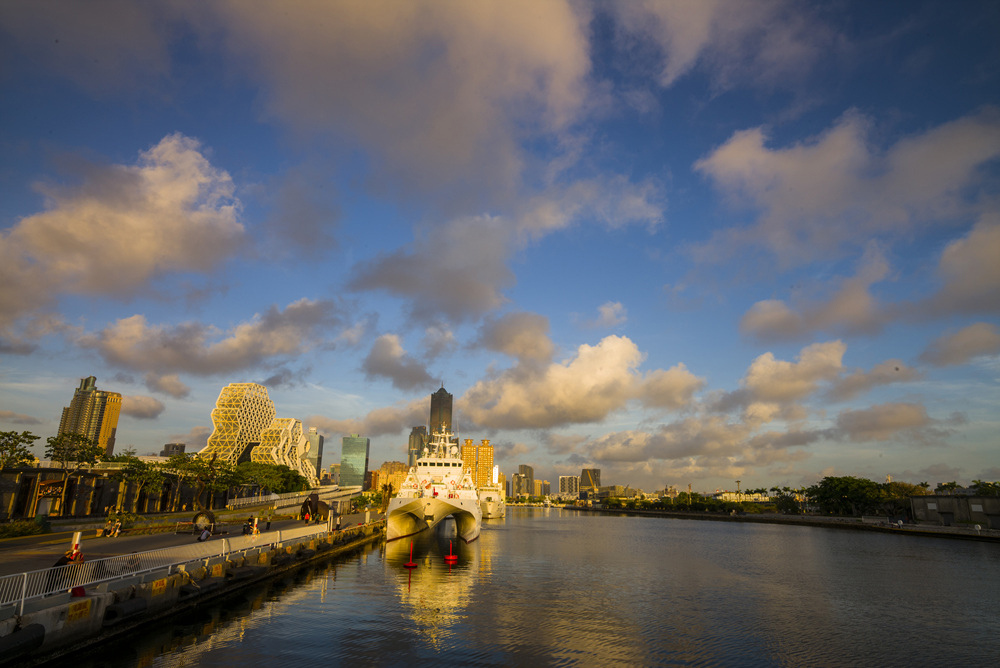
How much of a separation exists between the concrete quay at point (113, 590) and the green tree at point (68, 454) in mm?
27660

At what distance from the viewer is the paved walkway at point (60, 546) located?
23328 mm

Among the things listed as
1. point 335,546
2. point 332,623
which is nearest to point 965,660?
point 332,623

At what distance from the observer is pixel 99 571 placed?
19.9 metres

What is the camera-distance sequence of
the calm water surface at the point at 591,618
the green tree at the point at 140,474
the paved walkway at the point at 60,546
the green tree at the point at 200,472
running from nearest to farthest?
the calm water surface at the point at 591,618
the paved walkway at the point at 60,546
the green tree at the point at 140,474
the green tree at the point at 200,472

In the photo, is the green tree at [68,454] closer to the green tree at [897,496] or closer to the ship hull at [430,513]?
the ship hull at [430,513]

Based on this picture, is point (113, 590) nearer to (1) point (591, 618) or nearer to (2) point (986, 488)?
(1) point (591, 618)

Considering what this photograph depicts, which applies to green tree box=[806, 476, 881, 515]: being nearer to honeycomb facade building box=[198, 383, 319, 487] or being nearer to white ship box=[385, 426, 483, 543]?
white ship box=[385, 426, 483, 543]

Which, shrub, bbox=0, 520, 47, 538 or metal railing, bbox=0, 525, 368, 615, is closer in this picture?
metal railing, bbox=0, 525, 368, 615

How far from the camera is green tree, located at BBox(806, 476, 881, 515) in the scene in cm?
12757

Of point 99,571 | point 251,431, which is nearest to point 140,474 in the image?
point 99,571

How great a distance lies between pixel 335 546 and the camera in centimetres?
4972

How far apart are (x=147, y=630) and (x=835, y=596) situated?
38.8 metres

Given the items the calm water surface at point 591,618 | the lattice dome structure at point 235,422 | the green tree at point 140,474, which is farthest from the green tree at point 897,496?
the lattice dome structure at point 235,422

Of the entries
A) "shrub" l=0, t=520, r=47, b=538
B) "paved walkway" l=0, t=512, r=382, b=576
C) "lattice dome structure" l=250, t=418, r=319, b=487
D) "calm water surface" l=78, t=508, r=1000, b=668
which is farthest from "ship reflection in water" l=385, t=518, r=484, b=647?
"lattice dome structure" l=250, t=418, r=319, b=487
